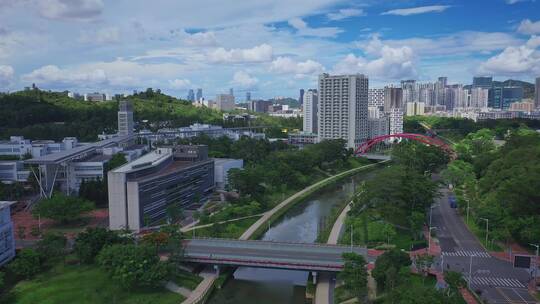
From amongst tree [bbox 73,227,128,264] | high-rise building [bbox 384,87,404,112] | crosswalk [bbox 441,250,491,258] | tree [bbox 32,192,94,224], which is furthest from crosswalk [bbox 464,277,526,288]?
high-rise building [bbox 384,87,404,112]

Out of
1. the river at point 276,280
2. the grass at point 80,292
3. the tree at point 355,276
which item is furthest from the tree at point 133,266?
the tree at point 355,276

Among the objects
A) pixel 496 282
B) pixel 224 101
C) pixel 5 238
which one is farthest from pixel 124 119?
pixel 224 101

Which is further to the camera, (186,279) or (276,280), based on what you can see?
(276,280)

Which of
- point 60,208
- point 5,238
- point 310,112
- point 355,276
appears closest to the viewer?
point 355,276

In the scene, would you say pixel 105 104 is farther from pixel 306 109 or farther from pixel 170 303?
pixel 170 303

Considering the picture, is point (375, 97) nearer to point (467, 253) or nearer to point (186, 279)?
point (467, 253)

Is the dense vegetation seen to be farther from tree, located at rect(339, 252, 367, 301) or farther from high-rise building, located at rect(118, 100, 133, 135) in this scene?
tree, located at rect(339, 252, 367, 301)

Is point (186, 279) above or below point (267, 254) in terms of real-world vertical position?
below

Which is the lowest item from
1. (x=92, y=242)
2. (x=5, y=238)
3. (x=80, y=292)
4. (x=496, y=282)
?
(x=80, y=292)
